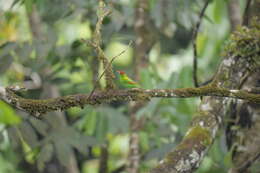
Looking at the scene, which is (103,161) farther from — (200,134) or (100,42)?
(100,42)

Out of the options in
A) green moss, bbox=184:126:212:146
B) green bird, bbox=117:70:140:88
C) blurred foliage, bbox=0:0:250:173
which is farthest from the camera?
blurred foliage, bbox=0:0:250:173

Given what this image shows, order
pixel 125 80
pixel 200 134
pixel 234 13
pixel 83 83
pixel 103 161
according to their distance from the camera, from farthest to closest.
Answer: pixel 103 161, pixel 83 83, pixel 234 13, pixel 200 134, pixel 125 80

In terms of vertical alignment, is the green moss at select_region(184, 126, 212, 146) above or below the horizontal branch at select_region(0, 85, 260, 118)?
below

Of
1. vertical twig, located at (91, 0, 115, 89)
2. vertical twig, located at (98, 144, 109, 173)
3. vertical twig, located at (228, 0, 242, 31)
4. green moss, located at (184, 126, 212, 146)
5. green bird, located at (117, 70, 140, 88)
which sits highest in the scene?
vertical twig, located at (228, 0, 242, 31)

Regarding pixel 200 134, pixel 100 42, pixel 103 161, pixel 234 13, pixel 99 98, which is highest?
pixel 234 13

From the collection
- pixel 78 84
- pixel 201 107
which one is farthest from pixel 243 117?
pixel 78 84

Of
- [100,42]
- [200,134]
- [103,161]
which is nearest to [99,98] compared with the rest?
[100,42]

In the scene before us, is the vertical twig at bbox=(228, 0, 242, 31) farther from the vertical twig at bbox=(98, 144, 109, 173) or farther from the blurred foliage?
the vertical twig at bbox=(98, 144, 109, 173)

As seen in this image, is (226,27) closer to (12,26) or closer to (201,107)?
(12,26)

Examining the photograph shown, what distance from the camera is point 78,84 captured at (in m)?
2.98

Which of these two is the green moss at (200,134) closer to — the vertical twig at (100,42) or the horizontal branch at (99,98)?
the horizontal branch at (99,98)

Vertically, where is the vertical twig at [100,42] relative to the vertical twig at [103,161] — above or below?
above

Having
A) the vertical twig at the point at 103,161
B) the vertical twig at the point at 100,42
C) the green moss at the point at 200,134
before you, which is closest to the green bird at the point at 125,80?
the vertical twig at the point at 100,42

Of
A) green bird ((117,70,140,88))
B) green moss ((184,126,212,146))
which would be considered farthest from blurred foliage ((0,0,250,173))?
green bird ((117,70,140,88))
